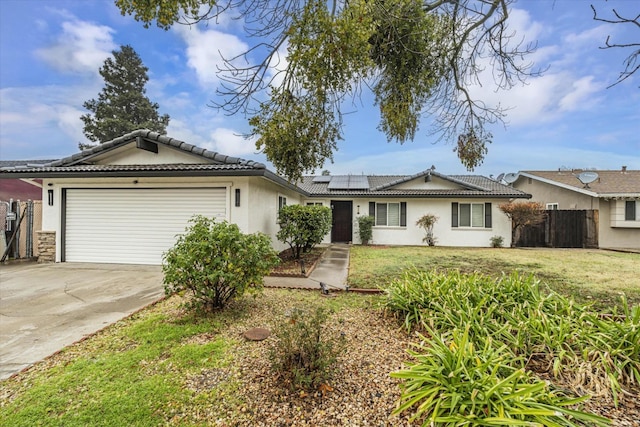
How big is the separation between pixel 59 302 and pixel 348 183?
1335 cm

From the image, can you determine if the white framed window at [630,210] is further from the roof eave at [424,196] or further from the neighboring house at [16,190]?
the neighboring house at [16,190]

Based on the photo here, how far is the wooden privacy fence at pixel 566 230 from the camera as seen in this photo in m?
14.4

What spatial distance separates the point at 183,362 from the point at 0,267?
8.88m

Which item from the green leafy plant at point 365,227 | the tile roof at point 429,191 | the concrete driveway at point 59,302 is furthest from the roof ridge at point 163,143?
the green leafy plant at point 365,227

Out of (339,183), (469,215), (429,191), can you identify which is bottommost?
(469,215)

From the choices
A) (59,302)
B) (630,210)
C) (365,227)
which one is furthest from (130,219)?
(630,210)

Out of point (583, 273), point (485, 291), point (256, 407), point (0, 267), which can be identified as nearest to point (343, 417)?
point (256, 407)

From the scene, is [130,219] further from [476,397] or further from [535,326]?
[535,326]

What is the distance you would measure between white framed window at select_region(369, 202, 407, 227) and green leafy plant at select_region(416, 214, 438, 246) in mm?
841

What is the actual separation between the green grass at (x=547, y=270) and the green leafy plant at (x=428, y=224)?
361 cm

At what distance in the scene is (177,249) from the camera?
161 inches

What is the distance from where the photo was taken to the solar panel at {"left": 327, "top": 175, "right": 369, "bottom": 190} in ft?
51.5

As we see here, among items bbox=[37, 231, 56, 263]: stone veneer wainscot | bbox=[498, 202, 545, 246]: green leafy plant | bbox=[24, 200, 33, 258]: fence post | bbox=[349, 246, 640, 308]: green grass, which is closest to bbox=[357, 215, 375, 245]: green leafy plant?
bbox=[349, 246, 640, 308]: green grass

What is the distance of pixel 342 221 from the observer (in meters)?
15.5
